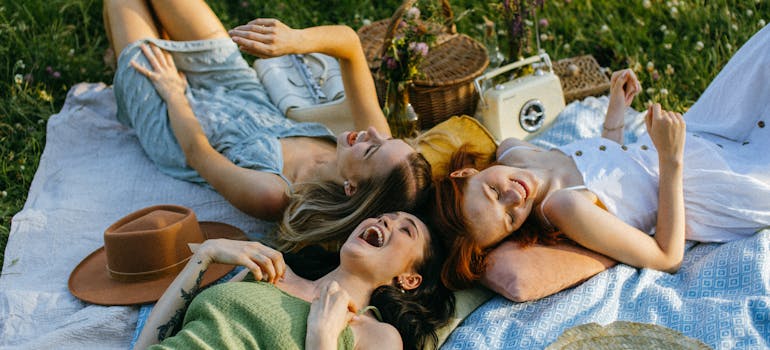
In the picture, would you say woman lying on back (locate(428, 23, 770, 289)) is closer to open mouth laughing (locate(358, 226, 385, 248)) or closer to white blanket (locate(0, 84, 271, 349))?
open mouth laughing (locate(358, 226, 385, 248))

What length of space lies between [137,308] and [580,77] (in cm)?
359

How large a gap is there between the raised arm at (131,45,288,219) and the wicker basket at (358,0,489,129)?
4.17 ft

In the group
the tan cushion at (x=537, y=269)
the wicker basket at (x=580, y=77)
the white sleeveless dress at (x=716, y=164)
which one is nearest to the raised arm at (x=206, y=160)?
the tan cushion at (x=537, y=269)

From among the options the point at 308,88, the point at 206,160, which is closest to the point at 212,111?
the point at 206,160

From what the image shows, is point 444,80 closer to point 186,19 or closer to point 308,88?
point 308,88

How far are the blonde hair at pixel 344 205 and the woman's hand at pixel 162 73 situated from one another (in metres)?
1.33

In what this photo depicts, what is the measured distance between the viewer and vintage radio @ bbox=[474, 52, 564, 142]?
501 centimetres

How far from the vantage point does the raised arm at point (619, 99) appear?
14.2 feet

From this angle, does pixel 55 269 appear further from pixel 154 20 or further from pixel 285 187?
pixel 154 20

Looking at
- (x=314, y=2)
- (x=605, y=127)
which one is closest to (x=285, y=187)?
(x=605, y=127)

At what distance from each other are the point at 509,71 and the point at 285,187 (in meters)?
2.06

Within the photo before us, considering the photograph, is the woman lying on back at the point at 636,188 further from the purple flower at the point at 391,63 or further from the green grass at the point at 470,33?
the green grass at the point at 470,33

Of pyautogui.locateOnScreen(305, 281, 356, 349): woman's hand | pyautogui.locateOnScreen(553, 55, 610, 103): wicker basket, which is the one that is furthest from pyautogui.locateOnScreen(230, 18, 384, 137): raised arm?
pyautogui.locateOnScreen(553, 55, 610, 103): wicker basket

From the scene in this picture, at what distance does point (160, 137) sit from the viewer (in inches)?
187
